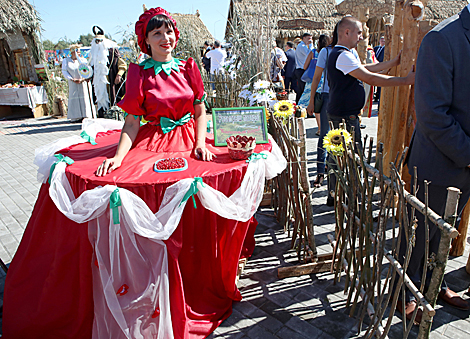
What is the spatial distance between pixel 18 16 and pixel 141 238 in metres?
10.8

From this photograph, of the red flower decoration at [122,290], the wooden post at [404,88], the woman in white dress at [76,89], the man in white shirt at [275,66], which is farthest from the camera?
the woman in white dress at [76,89]

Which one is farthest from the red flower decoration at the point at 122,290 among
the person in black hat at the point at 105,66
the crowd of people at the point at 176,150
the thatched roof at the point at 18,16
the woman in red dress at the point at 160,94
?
the thatched roof at the point at 18,16

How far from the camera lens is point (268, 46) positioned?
3.55 m

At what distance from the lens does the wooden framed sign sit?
7.82 feet

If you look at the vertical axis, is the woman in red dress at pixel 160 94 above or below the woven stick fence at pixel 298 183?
above

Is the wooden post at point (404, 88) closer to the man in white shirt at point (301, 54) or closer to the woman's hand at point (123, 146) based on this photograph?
the woman's hand at point (123, 146)

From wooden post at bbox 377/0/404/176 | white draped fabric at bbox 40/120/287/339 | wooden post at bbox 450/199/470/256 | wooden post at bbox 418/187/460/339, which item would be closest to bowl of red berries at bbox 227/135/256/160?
white draped fabric at bbox 40/120/287/339

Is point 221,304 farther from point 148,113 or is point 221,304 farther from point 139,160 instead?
point 148,113

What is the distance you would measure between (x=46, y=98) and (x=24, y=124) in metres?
1.57

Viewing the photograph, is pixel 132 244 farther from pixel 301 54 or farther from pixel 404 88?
pixel 301 54

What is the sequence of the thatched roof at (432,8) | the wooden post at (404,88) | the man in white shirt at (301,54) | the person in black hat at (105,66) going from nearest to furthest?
the wooden post at (404,88) → the person in black hat at (105,66) → the man in white shirt at (301,54) → the thatched roof at (432,8)

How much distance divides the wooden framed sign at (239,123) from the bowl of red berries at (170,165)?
0.49 metres

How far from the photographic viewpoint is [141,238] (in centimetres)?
180

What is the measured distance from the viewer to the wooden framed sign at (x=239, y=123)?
2.38 metres
